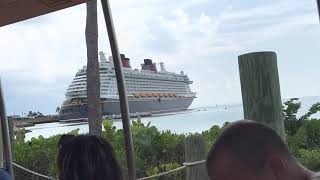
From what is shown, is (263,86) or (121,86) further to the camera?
(121,86)

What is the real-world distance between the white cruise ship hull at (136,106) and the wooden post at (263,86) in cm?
554

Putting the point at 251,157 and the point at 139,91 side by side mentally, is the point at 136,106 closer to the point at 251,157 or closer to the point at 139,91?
the point at 139,91

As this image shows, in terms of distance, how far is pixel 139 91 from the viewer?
921 cm

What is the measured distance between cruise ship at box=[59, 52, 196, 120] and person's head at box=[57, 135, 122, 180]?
5806mm

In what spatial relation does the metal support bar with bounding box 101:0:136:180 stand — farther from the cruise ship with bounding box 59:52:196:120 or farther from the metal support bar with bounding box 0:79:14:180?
the cruise ship with bounding box 59:52:196:120

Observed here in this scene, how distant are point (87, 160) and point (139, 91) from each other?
685cm

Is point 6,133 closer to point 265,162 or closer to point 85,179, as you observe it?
point 85,179

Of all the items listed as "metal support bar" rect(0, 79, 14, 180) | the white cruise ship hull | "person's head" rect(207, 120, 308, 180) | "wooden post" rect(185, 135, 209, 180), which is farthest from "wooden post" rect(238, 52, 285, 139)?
the white cruise ship hull

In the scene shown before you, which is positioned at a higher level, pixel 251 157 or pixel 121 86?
pixel 121 86

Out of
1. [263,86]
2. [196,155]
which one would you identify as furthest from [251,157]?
[196,155]

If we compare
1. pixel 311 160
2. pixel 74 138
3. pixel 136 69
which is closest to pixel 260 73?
pixel 74 138

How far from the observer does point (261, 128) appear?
1.61 meters

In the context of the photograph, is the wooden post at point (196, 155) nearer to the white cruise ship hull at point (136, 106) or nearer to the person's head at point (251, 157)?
the person's head at point (251, 157)

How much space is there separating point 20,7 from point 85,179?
1163 millimetres
